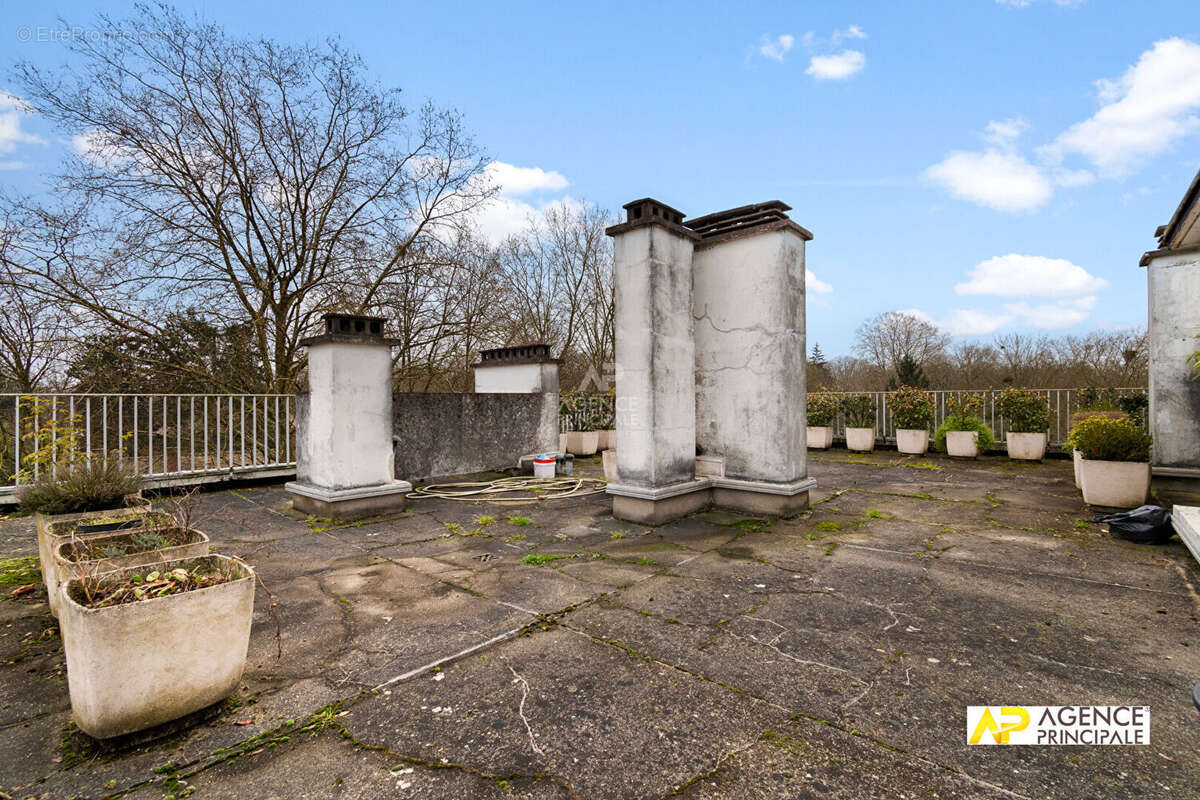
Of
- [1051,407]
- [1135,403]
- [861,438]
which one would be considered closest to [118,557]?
[861,438]

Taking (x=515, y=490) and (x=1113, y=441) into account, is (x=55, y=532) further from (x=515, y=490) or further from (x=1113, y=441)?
(x=1113, y=441)

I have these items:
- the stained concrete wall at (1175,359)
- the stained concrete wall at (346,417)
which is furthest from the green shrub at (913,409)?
the stained concrete wall at (346,417)

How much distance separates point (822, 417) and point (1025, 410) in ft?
10.9

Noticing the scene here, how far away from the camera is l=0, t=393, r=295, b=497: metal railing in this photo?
16.4 ft

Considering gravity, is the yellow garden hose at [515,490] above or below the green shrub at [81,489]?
below

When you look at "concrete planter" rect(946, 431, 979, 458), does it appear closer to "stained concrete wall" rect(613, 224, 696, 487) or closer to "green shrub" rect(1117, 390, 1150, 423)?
"green shrub" rect(1117, 390, 1150, 423)

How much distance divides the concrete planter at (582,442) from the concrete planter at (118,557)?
24.2 ft

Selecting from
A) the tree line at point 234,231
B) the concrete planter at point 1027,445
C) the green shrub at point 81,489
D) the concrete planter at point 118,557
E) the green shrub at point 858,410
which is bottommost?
the concrete planter at point 1027,445

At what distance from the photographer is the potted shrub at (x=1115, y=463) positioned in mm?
4660

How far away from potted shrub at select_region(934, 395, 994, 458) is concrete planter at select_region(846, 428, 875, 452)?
1.10m

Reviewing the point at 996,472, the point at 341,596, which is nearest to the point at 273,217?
the point at 341,596

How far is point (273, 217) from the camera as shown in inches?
320

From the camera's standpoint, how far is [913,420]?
939cm

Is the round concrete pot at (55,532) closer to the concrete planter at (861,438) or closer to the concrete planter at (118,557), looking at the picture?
the concrete planter at (118,557)
